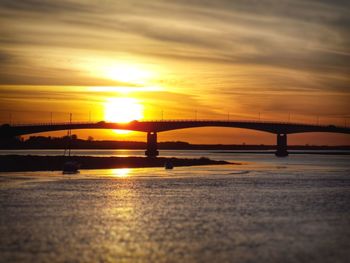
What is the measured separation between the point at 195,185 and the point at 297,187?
12133 millimetres

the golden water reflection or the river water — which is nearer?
the river water

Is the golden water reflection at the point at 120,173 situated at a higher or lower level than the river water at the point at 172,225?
lower

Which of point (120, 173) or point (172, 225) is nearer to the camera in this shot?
point (172, 225)

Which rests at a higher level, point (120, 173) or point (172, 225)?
point (172, 225)

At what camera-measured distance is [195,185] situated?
70.1 metres

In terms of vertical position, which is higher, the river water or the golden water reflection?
the river water

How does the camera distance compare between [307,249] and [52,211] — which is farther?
[52,211]

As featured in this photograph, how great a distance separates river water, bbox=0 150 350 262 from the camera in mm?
28062

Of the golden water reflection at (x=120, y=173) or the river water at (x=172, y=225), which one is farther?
the golden water reflection at (x=120, y=173)

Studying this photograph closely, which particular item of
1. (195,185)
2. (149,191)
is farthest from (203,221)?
(195,185)

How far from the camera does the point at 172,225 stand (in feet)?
121

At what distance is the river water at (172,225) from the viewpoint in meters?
28.1

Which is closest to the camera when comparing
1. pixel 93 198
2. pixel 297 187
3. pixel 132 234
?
pixel 132 234

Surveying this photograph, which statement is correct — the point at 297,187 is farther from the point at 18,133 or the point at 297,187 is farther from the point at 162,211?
the point at 18,133
